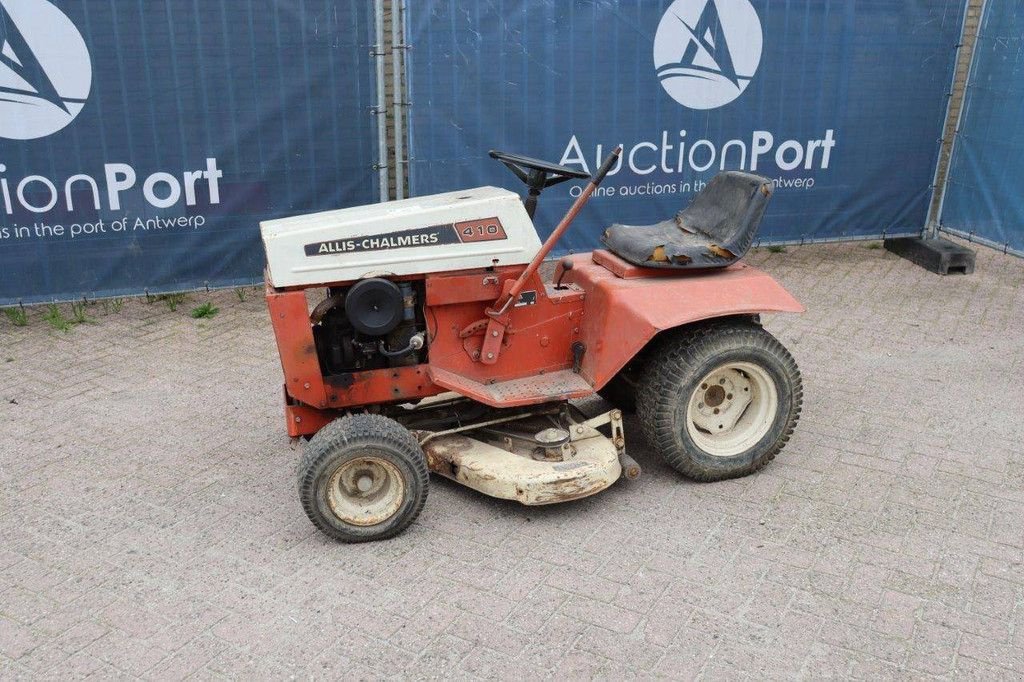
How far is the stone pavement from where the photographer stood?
3.44 metres

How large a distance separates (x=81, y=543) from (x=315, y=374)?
1234mm

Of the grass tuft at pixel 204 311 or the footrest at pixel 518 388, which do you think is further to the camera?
the grass tuft at pixel 204 311

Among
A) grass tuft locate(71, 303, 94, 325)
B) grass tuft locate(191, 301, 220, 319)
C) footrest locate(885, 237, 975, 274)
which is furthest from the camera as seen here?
footrest locate(885, 237, 975, 274)

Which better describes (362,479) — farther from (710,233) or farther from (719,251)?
(710,233)

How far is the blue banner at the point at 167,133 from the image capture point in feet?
21.2

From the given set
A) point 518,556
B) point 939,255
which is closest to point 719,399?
point 518,556

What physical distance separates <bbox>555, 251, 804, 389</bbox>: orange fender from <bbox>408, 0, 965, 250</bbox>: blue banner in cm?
280

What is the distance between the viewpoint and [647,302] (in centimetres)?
439

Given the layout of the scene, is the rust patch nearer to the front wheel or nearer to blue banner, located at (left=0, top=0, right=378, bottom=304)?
the front wheel

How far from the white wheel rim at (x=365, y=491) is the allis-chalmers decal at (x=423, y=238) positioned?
912mm

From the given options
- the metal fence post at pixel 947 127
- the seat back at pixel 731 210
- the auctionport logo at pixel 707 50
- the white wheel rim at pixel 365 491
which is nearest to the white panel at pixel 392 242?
the white wheel rim at pixel 365 491

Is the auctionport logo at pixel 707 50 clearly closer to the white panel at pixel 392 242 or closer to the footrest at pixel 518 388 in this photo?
the white panel at pixel 392 242

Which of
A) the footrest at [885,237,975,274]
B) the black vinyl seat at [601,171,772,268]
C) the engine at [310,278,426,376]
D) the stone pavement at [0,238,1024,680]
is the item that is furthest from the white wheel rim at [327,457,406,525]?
the footrest at [885,237,975,274]

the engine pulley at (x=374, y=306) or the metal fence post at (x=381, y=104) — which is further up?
the metal fence post at (x=381, y=104)
